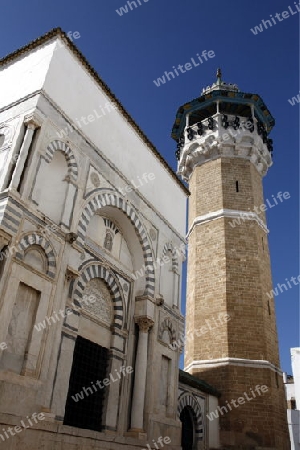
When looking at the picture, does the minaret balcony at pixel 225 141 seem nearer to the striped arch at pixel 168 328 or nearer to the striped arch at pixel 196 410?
the striped arch at pixel 168 328

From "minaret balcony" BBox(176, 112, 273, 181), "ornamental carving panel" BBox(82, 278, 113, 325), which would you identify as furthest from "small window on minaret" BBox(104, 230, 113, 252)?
"minaret balcony" BBox(176, 112, 273, 181)

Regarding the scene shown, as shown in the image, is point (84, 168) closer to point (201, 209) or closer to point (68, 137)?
point (68, 137)

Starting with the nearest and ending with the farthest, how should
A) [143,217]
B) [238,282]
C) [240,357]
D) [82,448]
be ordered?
[82,448] → [143,217] → [240,357] → [238,282]

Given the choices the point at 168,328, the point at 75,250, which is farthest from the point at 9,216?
the point at 168,328

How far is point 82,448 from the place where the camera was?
5.95 m

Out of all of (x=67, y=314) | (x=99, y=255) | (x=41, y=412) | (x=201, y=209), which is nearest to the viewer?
(x=41, y=412)

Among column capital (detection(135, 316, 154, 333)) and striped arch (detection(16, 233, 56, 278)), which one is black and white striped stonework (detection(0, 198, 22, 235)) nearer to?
striped arch (detection(16, 233, 56, 278))

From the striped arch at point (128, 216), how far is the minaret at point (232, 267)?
414 centimetres

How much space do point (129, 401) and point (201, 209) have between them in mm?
8314

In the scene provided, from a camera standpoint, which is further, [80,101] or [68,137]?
[80,101]

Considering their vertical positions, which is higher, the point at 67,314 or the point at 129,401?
the point at 67,314

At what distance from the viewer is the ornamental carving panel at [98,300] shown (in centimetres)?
762

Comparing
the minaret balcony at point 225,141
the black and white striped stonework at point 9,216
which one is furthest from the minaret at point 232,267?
the black and white striped stonework at point 9,216

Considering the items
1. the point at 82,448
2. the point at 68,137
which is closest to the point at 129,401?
the point at 82,448
